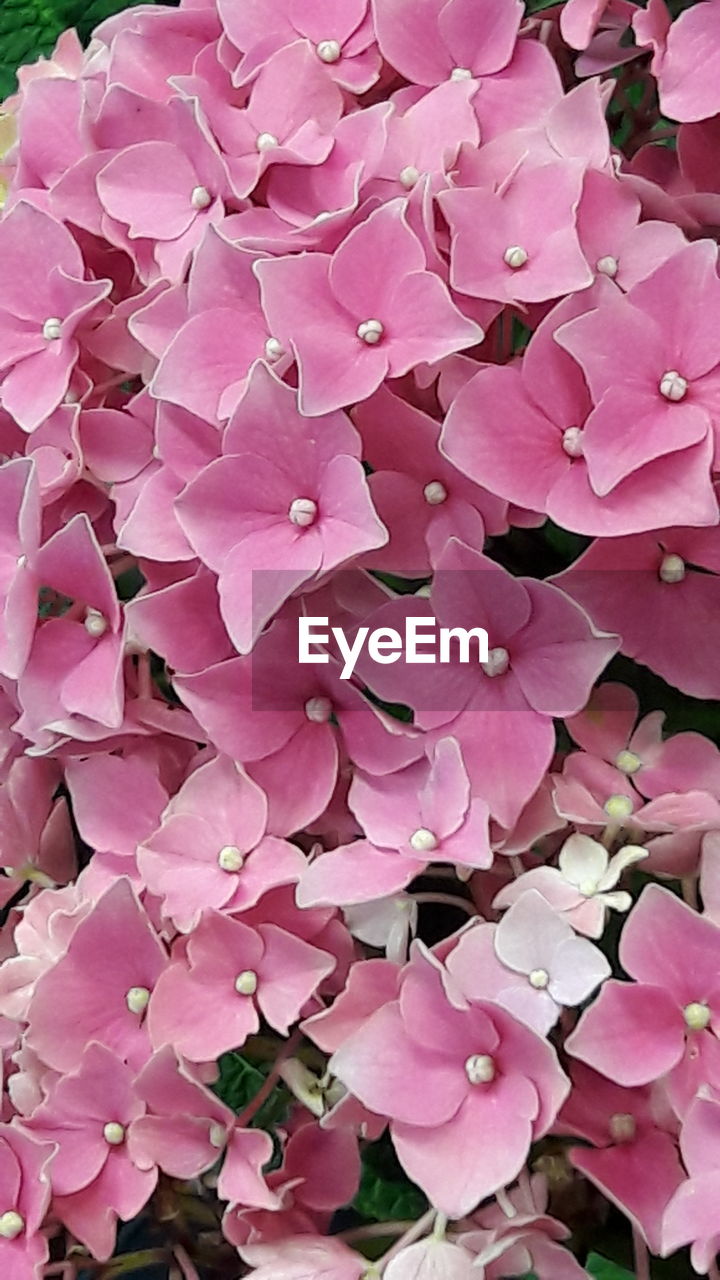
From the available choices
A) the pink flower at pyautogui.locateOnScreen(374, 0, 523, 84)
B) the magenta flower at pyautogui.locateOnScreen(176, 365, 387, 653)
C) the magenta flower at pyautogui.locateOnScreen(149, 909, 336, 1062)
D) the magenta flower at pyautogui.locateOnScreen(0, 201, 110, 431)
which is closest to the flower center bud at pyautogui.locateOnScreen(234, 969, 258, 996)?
the magenta flower at pyautogui.locateOnScreen(149, 909, 336, 1062)

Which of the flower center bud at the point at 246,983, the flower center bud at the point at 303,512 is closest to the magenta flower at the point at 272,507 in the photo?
the flower center bud at the point at 303,512

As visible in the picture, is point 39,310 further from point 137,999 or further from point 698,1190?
point 698,1190

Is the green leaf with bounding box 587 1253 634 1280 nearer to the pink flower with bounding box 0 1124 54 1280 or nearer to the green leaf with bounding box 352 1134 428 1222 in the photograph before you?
the green leaf with bounding box 352 1134 428 1222

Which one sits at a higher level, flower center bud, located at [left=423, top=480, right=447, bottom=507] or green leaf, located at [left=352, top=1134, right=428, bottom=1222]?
flower center bud, located at [left=423, top=480, right=447, bottom=507]

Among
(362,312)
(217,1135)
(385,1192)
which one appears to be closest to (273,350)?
(362,312)

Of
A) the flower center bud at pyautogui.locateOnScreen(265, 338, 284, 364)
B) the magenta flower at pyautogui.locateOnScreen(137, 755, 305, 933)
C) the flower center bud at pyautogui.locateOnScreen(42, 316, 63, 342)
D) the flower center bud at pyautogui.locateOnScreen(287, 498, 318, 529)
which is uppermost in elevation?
the flower center bud at pyautogui.locateOnScreen(42, 316, 63, 342)

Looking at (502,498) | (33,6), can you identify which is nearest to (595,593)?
(502,498)

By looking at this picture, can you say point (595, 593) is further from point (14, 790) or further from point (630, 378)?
point (14, 790)
